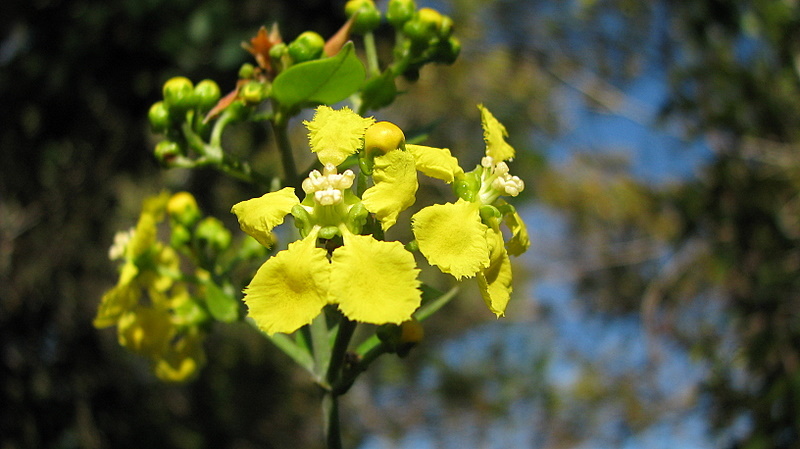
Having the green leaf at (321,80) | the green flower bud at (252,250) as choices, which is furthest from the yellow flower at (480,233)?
the green flower bud at (252,250)

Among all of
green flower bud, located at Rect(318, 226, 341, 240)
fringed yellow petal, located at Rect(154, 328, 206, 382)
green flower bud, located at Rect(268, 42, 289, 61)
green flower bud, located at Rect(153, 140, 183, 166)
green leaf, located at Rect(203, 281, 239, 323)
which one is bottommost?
fringed yellow petal, located at Rect(154, 328, 206, 382)

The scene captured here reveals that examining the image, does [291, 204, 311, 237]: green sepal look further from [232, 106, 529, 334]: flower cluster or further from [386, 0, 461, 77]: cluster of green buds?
[386, 0, 461, 77]: cluster of green buds

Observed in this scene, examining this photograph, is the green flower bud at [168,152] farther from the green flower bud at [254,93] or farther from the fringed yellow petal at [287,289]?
the fringed yellow petal at [287,289]

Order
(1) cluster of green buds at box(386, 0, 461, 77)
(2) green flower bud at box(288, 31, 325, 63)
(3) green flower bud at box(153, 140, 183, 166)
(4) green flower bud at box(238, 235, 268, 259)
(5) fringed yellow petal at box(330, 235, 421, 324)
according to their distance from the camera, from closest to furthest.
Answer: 1. (5) fringed yellow petal at box(330, 235, 421, 324)
2. (2) green flower bud at box(288, 31, 325, 63)
3. (3) green flower bud at box(153, 140, 183, 166)
4. (1) cluster of green buds at box(386, 0, 461, 77)
5. (4) green flower bud at box(238, 235, 268, 259)

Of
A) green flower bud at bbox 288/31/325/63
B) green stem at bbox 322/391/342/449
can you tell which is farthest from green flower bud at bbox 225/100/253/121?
green stem at bbox 322/391/342/449

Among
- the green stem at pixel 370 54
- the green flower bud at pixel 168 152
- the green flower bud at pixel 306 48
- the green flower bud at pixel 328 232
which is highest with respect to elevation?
the green flower bud at pixel 306 48

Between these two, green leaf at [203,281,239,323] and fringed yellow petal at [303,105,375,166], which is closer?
fringed yellow petal at [303,105,375,166]

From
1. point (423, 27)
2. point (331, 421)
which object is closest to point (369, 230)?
point (331, 421)
